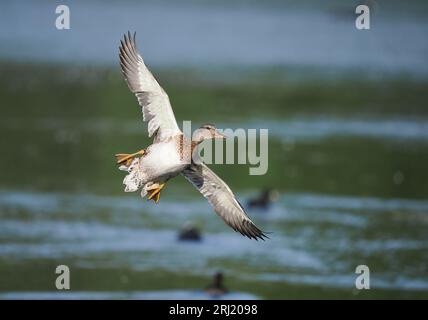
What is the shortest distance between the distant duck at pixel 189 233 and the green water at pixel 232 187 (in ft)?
0.45

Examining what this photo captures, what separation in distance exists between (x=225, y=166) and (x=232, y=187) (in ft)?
5.74

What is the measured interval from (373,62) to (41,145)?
16267mm

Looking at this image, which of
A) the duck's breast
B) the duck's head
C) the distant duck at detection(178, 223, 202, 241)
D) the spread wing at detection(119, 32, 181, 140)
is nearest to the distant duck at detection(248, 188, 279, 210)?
the distant duck at detection(178, 223, 202, 241)

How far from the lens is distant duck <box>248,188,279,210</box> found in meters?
23.2

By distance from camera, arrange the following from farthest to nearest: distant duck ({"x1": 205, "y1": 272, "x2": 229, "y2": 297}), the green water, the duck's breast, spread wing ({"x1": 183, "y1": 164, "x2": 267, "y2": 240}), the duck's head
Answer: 1. the green water
2. distant duck ({"x1": 205, "y1": 272, "x2": 229, "y2": 297})
3. spread wing ({"x1": 183, "y1": 164, "x2": 267, "y2": 240})
4. the duck's head
5. the duck's breast

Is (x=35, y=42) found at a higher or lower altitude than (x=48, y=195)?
higher

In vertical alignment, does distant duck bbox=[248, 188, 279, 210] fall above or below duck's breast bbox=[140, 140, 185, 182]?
above

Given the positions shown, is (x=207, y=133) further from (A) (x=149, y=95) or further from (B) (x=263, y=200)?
(B) (x=263, y=200)

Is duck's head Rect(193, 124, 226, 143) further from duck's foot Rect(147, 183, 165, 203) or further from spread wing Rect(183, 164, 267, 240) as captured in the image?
duck's foot Rect(147, 183, 165, 203)

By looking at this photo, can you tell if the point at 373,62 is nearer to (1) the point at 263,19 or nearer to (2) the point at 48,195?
(1) the point at 263,19

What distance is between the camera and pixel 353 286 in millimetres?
19484

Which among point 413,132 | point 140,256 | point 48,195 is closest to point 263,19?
point 413,132

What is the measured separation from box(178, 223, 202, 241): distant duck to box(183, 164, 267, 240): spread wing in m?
6.34

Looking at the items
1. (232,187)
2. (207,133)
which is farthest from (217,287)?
(232,187)
